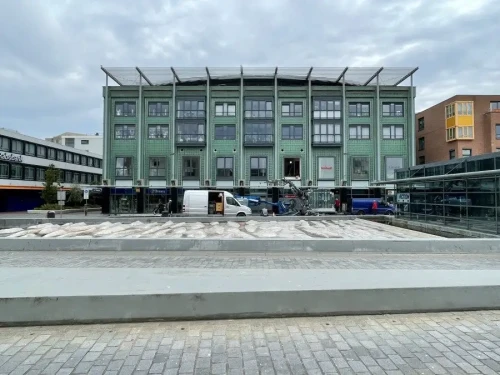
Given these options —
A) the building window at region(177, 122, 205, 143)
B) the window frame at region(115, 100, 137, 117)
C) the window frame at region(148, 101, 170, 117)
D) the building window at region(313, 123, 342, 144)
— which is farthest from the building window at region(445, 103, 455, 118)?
the window frame at region(115, 100, 137, 117)

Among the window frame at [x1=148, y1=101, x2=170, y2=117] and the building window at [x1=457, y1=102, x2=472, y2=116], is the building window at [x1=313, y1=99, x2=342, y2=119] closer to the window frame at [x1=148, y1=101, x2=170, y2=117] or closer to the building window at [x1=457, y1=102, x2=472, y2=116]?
the window frame at [x1=148, y1=101, x2=170, y2=117]

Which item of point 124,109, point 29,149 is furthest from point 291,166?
point 29,149

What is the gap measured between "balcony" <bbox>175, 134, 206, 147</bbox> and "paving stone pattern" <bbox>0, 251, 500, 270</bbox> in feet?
95.9

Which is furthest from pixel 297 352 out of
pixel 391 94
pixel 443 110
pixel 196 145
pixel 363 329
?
pixel 443 110

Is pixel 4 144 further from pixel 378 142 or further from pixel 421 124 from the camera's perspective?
pixel 421 124

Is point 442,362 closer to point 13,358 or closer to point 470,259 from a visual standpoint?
point 13,358

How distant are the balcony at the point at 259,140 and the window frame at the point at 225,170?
9.01ft

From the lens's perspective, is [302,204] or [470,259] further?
[302,204]

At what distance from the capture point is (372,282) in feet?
15.9

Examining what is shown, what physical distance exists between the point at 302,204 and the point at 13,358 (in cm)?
2172

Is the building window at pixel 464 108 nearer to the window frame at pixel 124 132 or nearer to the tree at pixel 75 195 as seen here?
the window frame at pixel 124 132

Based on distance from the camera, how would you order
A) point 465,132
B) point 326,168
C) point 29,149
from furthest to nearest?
point 29,149 → point 465,132 → point 326,168

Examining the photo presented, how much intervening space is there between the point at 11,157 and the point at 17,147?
8.47 ft

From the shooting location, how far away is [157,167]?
38281 mm
